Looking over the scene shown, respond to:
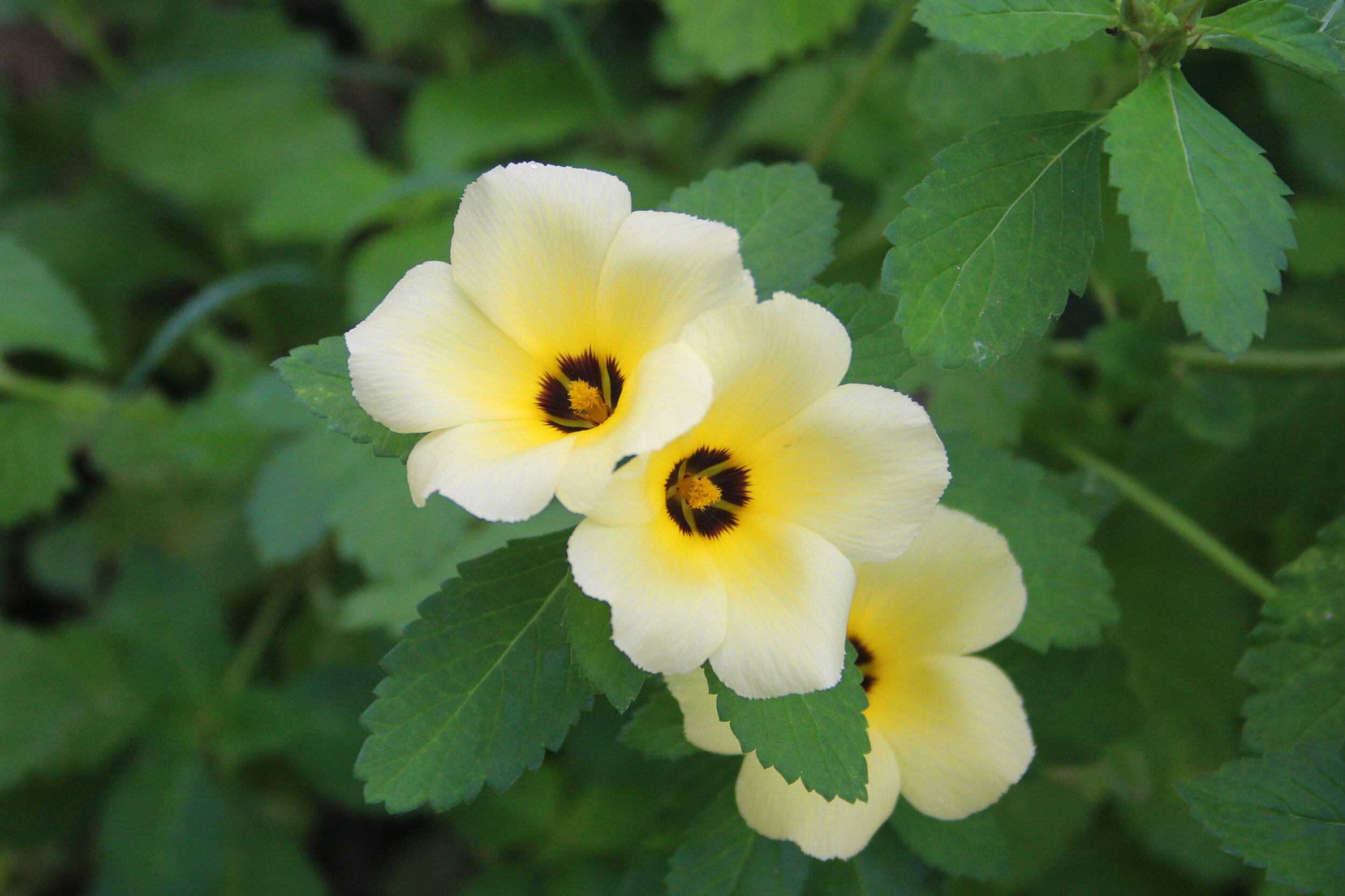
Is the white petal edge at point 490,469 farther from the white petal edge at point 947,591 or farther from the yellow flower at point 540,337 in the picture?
the white petal edge at point 947,591

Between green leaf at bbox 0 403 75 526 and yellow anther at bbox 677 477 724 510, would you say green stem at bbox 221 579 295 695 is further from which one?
yellow anther at bbox 677 477 724 510

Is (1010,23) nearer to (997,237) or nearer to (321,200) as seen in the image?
(997,237)

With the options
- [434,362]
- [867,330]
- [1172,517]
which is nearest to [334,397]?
[434,362]

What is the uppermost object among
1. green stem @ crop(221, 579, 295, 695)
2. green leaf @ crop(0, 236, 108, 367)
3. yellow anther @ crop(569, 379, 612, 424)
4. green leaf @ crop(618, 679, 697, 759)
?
yellow anther @ crop(569, 379, 612, 424)

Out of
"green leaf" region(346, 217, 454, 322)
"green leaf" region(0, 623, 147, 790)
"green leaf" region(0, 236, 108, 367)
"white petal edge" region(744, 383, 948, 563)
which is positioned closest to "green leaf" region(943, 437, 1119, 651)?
"white petal edge" region(744, 383, 948, 563)

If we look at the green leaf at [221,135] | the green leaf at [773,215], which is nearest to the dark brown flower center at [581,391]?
the green leaf at [773,215]

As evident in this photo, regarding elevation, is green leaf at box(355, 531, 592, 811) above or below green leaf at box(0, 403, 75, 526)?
above
